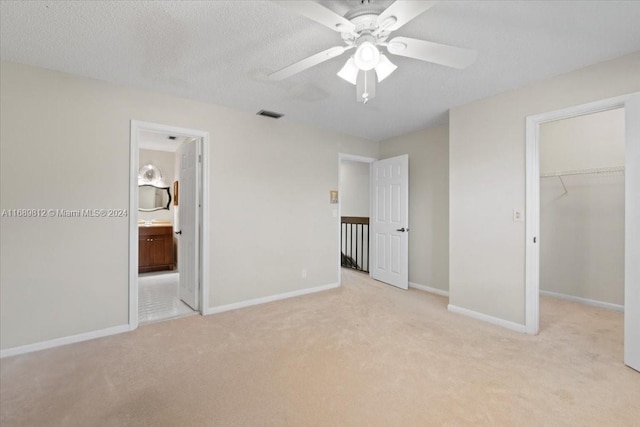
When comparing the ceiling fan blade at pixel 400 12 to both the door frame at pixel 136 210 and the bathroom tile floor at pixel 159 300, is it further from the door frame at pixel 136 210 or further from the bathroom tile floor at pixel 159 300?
the bathroom tile floor at pixel 159 300

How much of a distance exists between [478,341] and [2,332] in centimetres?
394

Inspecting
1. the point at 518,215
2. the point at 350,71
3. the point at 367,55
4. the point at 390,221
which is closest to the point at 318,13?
the point at 367,55

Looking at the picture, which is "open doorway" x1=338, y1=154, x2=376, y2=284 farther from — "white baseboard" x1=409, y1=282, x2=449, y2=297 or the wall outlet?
the wall outlet

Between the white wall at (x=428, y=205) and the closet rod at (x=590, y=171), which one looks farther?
the white wall at (x=428, y=205)

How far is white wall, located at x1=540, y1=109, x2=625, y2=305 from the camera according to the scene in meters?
3.36

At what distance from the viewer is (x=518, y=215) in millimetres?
2758

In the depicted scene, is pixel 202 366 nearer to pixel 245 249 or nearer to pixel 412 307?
pixel 245 249

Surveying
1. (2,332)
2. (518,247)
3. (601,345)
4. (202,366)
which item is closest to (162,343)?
(202,366)

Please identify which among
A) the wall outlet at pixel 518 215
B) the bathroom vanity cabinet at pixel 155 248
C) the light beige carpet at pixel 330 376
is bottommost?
the light beige carpet at pixel 330 376

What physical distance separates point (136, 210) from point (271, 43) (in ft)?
6.68

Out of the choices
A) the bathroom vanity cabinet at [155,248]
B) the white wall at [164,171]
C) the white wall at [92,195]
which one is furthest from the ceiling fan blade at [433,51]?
the white wall at [164,171]

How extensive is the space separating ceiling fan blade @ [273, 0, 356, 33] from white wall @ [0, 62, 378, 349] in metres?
2.24

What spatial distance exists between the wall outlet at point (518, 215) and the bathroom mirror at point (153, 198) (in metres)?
6.01

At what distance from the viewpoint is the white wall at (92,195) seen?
90.4 inches
